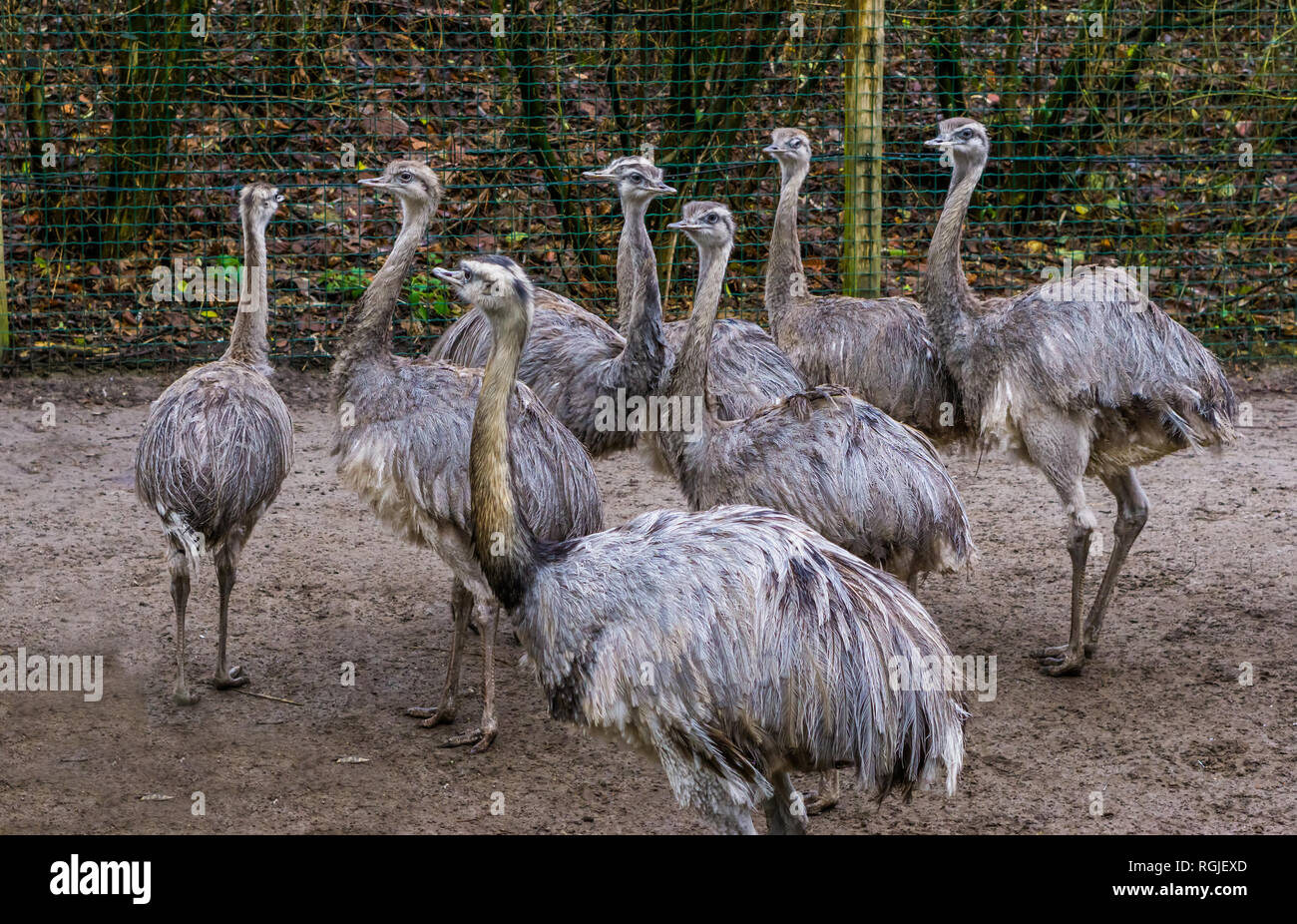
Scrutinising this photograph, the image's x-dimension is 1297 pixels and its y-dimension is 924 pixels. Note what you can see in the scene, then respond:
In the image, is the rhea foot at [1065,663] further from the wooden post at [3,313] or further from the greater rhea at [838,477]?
the wooden post at [3,313]

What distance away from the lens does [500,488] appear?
421 cm

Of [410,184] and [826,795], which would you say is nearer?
[826,795]

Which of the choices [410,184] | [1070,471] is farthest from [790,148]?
[1070,471]

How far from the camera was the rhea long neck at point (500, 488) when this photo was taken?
13.5ft

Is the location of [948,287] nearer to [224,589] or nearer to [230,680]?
[224,589]

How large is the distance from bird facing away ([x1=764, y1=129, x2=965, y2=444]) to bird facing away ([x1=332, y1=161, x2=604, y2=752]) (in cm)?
165

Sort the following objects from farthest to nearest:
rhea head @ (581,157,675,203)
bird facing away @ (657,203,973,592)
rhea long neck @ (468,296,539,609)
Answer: rhea head @ (581,157,675,203) < bird facing away @ (657,203,973,592) < rhea long neck @ (468,296,539,609)

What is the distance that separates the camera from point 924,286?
6387mm

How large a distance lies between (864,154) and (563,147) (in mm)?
1889

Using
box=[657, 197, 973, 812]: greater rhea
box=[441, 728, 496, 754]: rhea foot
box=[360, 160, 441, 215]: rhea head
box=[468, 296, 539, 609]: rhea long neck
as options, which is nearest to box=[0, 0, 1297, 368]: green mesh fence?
box=[360, 160, 441, 215]: rhea head

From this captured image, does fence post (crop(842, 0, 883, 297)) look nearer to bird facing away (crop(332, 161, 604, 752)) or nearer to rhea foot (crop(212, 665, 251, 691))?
bird facing away (crop(332, 161, 604, 752))

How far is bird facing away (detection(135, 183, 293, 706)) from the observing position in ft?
17.2

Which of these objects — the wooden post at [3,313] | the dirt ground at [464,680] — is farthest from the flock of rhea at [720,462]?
the wooden post at [3,313]

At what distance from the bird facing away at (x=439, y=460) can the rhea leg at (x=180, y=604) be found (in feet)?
2.07
